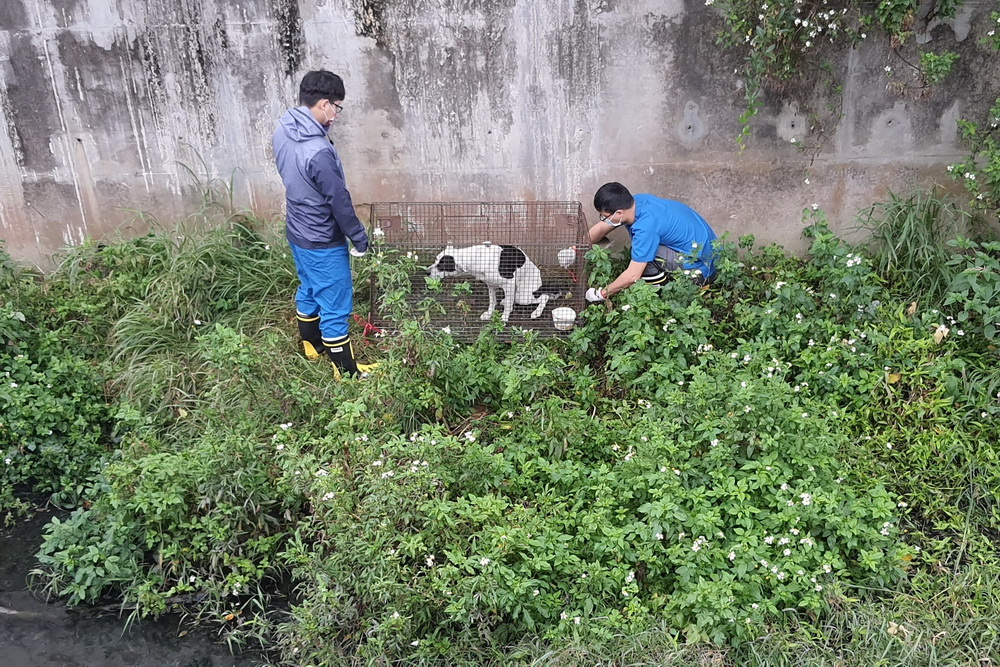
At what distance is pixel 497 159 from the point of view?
4.95 meters

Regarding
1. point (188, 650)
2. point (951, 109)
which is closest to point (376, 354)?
point (188, 650)

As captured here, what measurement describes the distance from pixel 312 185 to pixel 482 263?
1083 mm

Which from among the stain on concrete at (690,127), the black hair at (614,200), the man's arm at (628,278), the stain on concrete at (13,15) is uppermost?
the stain on concrete at (13,15)

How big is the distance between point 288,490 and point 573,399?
164cm

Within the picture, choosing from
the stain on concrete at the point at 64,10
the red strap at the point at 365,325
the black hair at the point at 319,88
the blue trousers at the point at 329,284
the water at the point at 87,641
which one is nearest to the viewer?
the water at the point at 87,641

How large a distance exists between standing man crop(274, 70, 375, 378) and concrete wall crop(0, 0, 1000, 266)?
80 centimetres

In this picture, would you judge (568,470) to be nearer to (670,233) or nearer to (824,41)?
(670,233)

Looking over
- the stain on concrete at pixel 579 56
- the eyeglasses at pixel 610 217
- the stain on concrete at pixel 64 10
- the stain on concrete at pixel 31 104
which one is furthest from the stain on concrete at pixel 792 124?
the stain on concrete at pixel 31 104

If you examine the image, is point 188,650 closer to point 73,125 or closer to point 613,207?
point 613,207

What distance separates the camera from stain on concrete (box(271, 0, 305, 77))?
4633 mm

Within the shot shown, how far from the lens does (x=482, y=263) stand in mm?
4426

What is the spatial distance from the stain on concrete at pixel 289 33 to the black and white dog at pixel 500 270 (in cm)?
162

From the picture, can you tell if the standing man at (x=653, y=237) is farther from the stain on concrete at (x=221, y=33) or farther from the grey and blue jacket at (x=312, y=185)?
the stain on concrete at (x=221, y=33)

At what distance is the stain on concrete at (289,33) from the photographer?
15.2 feet
